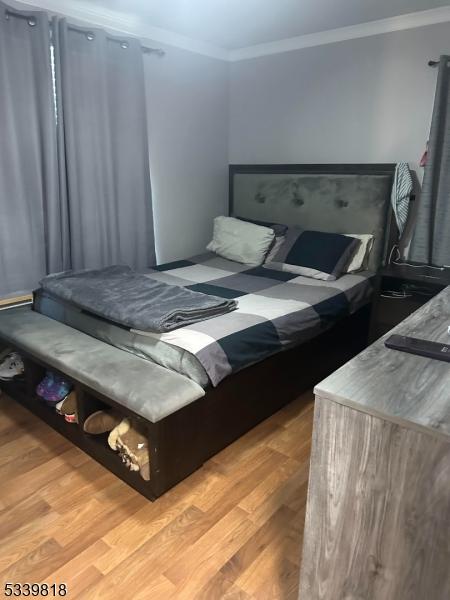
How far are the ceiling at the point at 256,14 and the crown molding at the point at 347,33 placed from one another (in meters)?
0.05

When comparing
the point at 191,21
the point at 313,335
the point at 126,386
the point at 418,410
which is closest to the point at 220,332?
the point at 126,386

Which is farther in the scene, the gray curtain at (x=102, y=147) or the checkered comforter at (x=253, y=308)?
the gray curtain at (x=102, y=147)

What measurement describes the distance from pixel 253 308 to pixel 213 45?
241 cm

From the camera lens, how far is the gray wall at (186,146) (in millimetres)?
3248

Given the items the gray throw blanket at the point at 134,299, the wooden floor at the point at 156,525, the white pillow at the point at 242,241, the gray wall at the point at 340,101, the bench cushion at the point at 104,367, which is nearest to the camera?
the wooden floor at the point at 156,525

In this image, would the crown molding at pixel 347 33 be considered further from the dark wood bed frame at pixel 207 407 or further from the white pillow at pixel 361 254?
the dark wood bed frame at pixel 207 407

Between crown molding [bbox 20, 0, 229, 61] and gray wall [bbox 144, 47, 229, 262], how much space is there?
7 cm

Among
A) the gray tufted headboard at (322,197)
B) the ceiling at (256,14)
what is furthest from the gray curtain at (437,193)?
the ceiling at (256,14)

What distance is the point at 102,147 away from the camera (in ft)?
9.27

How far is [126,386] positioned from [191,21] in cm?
250

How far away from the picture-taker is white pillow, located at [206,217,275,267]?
3184 millimetres

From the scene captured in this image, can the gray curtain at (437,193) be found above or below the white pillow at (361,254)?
above

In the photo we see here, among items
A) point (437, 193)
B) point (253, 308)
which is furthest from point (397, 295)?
point (253, 308)

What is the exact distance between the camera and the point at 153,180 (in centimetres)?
331
